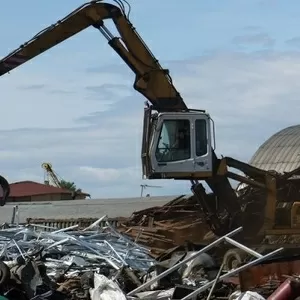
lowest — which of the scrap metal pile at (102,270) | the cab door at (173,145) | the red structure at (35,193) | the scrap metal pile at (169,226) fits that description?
the scrap metal pile at (102,270)

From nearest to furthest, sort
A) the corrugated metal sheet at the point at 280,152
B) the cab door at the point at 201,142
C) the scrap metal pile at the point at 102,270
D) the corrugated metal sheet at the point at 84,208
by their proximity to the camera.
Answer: the scrap metal pile at the point at 102,270, the cab door at the point at 201,142, the corrugated metal sheet at the point at 84,208, the corrugated metal sheet at the point at 280,152

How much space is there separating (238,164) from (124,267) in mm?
5781

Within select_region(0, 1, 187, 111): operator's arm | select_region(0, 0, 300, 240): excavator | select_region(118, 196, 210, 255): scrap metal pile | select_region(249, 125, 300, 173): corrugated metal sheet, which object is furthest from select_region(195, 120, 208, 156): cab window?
select_region(249, 125, 300, 173): corrugated metal sheet

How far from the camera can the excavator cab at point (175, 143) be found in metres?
18.1

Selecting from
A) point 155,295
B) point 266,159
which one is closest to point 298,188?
point 155,295

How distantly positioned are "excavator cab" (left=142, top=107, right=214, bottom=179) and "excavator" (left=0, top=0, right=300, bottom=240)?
0.02 metres

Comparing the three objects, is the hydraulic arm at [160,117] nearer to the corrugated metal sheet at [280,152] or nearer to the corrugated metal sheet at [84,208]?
the corrugated metal sheet at [84,208]

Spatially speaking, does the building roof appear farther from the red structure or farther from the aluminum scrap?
the aluminum scrap

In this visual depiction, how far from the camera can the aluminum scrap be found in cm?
1545

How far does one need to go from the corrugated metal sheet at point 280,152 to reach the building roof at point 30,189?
15.3 meters

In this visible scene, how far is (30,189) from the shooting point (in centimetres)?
6431

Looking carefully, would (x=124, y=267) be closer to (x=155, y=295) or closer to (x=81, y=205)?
(x=155, y=295)

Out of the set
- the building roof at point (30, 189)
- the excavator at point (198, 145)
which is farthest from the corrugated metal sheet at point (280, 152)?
the excavator at point (198, 145)

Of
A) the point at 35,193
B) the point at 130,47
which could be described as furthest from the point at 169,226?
the point at 35,193
